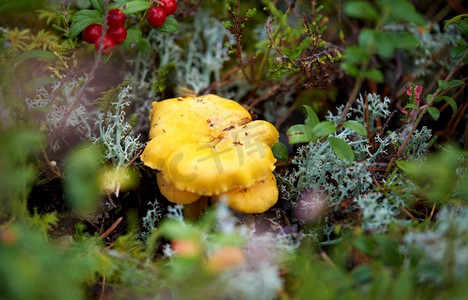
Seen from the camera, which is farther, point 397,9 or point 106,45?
point 106,45

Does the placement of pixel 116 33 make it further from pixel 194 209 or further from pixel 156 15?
pixel 194 209

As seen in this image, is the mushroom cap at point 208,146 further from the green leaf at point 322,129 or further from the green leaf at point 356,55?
the green leaf at point 356,55

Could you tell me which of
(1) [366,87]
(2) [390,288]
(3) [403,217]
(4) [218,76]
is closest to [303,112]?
(1) [366,87]

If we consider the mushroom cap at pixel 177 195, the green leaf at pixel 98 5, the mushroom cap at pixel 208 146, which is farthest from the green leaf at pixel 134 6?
the mushroom cap at pixel 177 195

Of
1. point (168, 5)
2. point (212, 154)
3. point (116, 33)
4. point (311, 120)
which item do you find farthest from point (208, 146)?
point (168, 5)

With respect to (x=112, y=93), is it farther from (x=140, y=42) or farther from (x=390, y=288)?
(x=390, y=288)

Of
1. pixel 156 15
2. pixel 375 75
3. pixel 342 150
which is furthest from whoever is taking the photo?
pixel 156 15
